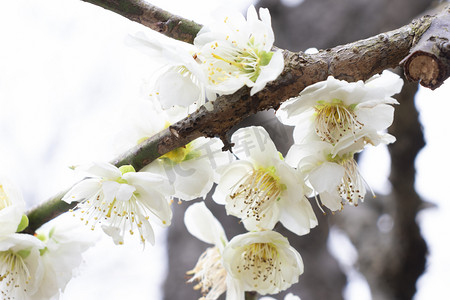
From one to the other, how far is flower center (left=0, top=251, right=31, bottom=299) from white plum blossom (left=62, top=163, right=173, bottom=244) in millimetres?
132

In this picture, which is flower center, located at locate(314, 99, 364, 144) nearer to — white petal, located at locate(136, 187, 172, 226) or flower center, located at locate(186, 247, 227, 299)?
white petal, located at locate(136, 187, 172, 226)

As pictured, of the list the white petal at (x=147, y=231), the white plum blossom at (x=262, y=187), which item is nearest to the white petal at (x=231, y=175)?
the white plum blossom at (x=262, y=187)

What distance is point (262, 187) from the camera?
0.61m

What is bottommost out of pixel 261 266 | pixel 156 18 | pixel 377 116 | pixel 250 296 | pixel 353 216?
pixel 353 216

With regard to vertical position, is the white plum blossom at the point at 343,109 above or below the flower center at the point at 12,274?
above

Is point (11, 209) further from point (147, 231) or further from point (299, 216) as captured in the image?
point (299, 216)

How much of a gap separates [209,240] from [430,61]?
466 mm

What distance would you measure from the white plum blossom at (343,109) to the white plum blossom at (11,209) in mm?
378

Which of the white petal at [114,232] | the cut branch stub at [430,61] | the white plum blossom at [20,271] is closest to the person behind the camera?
the cut branch stub at [430,61]

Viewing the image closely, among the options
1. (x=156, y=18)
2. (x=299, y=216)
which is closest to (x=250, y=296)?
(x=299, y=216)

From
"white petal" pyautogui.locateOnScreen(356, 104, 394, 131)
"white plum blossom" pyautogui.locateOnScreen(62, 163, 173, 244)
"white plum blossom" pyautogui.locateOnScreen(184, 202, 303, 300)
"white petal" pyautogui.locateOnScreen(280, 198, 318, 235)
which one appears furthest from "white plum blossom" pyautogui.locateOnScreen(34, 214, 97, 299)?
"white petal" pyautogui.locateOnScreen(356, 104, 394, 131)

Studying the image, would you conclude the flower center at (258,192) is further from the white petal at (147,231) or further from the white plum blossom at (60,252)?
the white plum blossom at (60,252)

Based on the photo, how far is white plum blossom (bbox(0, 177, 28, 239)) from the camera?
63cm

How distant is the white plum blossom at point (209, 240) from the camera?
0.76m
